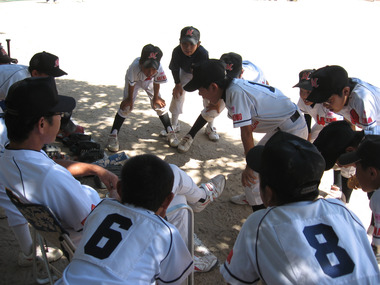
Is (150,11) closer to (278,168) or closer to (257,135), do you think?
(257,135)

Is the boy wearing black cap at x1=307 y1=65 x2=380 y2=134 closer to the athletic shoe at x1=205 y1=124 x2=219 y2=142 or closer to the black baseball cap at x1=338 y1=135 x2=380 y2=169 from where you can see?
the black baseball cap at x1=338 y1=135 x2=380 y2=169

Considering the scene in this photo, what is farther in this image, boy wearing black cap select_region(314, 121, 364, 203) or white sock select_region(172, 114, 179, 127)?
white sock select_region(172, 114, 179, 127)

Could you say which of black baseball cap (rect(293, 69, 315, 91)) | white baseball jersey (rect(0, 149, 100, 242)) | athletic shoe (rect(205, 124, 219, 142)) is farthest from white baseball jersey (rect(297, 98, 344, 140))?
white baseball jersey (rect(0, 149, 100, 242))

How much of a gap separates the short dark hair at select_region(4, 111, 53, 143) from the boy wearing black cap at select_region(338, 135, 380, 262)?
2158 millimetres

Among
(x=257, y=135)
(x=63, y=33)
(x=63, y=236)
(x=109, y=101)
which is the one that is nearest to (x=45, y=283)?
(x=63, y=236)

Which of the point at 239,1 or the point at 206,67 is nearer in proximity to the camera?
the point at 206,67

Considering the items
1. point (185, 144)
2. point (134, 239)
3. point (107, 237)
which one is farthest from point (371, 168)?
point (185, 144)

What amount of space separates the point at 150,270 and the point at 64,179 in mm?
858

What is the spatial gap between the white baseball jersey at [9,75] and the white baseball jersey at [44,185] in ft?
5.57

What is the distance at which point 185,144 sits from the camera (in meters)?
5.14

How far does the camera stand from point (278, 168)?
1.76 metres

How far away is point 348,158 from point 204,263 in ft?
4.90

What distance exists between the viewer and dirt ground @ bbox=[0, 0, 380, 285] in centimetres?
411

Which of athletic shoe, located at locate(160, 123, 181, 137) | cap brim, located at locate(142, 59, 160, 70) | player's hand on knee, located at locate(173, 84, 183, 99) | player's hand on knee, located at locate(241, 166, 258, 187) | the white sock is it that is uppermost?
cap brim, located at locate(142, 59, 160, 70)
